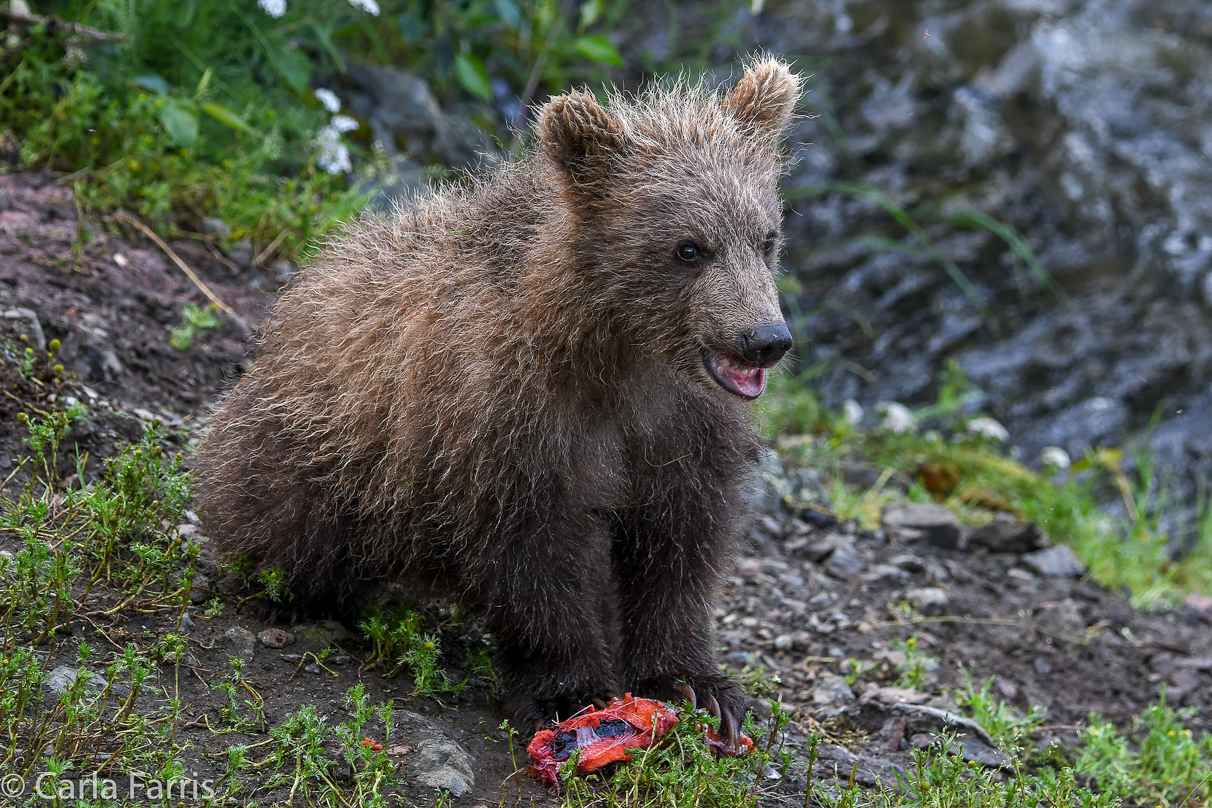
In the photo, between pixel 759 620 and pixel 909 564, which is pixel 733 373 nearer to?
pixel 759 620

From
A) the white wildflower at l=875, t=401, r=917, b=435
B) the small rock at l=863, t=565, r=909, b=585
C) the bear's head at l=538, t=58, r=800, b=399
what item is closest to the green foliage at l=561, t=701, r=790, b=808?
the bear's head at l=538, t=58, r=800, b=399

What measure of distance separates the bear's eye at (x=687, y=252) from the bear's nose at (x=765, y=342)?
0.30 m

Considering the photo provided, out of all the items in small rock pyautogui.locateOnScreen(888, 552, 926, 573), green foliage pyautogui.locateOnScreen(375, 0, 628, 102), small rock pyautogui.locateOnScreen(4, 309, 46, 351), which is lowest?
small rock pyautogui.locateOnScreen(888, 552, 926, 573)

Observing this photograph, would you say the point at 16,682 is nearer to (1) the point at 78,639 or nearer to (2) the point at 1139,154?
(1) the point at 78,639

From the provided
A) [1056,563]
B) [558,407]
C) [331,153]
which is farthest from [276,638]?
[1056,563]

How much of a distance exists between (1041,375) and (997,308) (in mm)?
727

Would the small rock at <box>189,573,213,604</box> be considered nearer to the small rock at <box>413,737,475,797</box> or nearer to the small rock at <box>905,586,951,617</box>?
the small rock at <box>413,737,475,797</box>

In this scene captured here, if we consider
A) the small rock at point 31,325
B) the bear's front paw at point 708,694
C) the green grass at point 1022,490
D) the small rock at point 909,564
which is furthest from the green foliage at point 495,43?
the bear's front paw at point 708,694

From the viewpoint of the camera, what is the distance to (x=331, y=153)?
22.2 ft

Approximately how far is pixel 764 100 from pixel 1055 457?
169 inches

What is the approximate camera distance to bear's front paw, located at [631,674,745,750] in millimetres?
3838

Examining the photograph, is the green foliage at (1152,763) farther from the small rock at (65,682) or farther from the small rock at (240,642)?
the small rock at (65,682)

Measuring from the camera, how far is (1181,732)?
457 cm

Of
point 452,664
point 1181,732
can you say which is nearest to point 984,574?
point 1181,732
